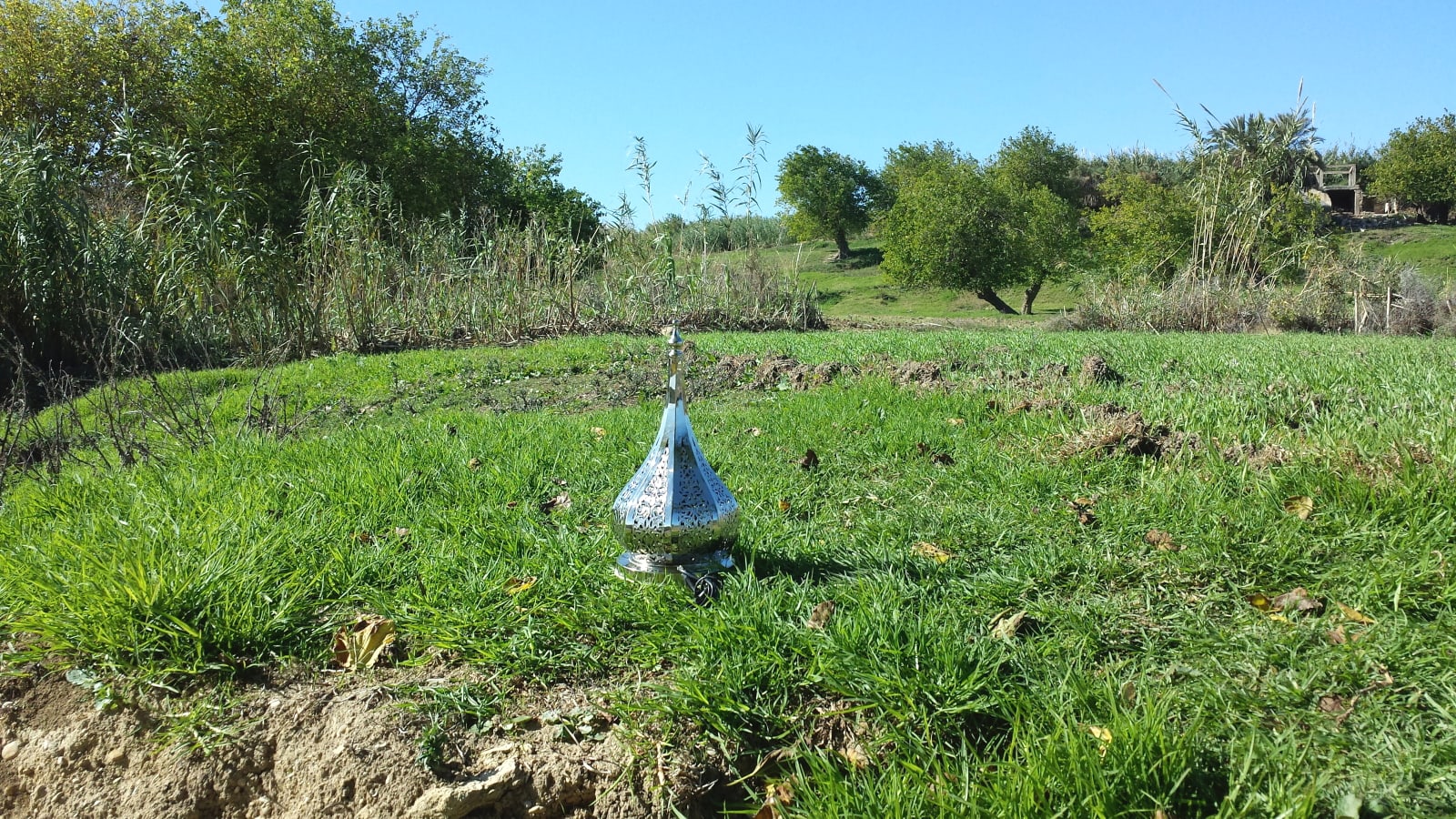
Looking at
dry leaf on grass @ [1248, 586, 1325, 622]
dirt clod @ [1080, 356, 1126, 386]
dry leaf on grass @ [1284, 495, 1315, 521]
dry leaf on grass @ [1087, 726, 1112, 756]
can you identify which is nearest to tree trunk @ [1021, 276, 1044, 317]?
dirt clod @ [1080, 356, 1126, 386]

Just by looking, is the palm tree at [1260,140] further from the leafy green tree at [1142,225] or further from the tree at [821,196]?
the tree at [821,196]

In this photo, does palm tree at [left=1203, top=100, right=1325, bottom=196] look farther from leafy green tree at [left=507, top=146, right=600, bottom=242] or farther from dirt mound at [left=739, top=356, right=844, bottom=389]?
leafy green tree at [left=507, top=146, right=600, bottom=242]

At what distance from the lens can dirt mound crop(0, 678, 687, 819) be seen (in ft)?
7.63

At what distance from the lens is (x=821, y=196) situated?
42.5 m

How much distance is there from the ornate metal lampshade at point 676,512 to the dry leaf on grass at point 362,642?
0.83m

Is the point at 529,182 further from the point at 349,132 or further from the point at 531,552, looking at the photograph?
the point at 531,552

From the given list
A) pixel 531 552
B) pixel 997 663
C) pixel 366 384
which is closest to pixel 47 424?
pixel 366 384

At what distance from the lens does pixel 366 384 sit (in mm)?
8289

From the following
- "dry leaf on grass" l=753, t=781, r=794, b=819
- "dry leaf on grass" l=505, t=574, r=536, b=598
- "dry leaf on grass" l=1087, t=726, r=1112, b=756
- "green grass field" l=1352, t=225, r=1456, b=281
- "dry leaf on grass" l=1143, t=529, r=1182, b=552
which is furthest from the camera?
"green grass field" l=1352, t=225, r=1456, b=281

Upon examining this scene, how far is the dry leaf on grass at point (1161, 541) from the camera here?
3262mm

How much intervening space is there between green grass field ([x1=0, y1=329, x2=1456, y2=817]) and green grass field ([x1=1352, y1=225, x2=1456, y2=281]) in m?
28.8

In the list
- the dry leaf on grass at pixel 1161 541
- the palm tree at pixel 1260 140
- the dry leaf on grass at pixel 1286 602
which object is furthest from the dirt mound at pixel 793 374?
the palm tree at pixel 1260 140

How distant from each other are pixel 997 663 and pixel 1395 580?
4.75ft

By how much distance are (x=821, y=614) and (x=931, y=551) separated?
72 centimetres
